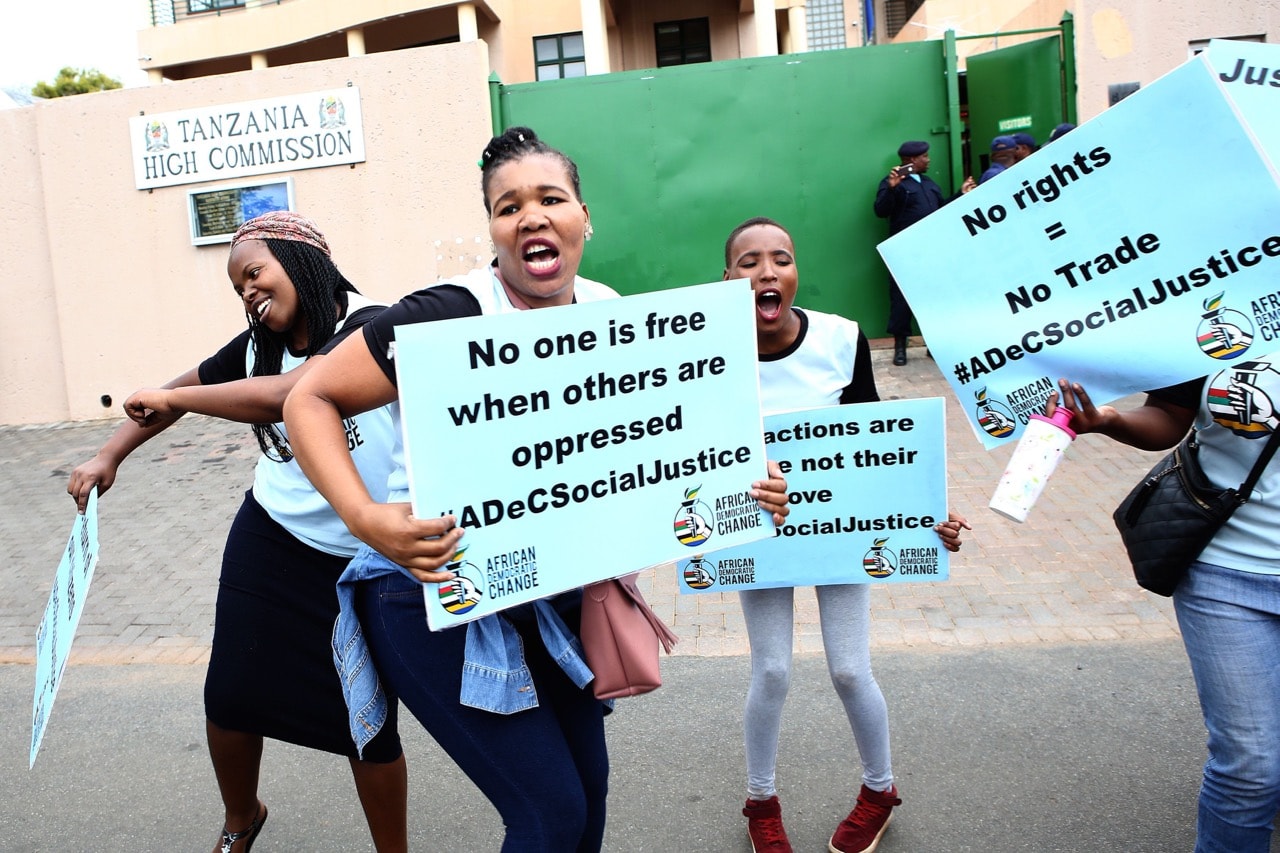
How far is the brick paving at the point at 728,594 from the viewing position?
4.86 metres

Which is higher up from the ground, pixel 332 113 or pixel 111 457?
pixel 332 113

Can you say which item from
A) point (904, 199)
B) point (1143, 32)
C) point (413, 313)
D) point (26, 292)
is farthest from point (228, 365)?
point (1143, 32)

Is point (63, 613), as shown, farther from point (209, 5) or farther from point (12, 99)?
point (209, 5)

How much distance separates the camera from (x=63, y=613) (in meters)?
2.98

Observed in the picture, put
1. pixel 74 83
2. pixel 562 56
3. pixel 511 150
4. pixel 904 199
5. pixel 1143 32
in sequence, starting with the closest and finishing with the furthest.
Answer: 1. pixel 511 150
2. pixel 904 199
3. pixel 1143 32
4. pixel 562 56
5. pixel 74 83

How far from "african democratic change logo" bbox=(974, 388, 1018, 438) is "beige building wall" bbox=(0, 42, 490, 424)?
7839 mm

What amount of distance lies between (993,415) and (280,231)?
1.87m

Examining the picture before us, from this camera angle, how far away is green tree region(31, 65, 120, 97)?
34781 millimetres

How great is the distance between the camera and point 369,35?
21.7 meters

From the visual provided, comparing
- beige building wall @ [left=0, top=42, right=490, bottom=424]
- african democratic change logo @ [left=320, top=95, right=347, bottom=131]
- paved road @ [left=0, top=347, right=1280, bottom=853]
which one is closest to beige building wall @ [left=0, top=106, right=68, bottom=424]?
beige building wall @ [left=0, top=42, right=490, bottom=424]

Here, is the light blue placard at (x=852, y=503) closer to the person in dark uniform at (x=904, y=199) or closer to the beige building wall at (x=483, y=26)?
the person in dark uniform at (x=904, y=199)

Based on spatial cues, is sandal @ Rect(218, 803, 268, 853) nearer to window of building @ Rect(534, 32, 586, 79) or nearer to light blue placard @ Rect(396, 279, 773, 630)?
light blue placard @ Rect(396, 279, 773, 630)

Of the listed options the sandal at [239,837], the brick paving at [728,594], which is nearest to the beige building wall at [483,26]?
the brick paving at [728,594]

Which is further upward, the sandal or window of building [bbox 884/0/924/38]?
window of building [bbox 884/0/924/38]
